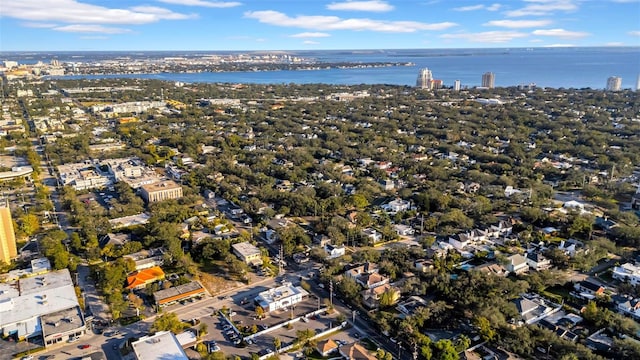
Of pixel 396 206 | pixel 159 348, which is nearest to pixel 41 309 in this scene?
pixel 159 348

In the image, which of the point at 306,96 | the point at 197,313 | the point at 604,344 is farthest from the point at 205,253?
the point at 306,96

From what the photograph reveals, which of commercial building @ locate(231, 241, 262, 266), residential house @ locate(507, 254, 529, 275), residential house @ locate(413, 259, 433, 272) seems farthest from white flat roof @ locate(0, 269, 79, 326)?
residential house @ locate(507, 254, 529, 275)

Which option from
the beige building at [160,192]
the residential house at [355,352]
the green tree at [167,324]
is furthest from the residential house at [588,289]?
the beige building at [160,192]

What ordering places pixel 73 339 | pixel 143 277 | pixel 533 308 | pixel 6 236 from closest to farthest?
1. pixel 73 339
2. pixel 533 308
3. pixel 143 277
4. pixel 6 236

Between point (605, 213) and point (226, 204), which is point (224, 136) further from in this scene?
point (605, 213)

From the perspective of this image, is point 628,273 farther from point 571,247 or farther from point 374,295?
point 374,295

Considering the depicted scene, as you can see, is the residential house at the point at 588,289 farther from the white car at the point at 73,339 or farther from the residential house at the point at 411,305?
the white car at the point at 73,339

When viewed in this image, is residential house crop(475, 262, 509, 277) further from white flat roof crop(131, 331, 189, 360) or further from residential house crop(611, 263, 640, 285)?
white flat roof crop(131, 331, 189, 360)
